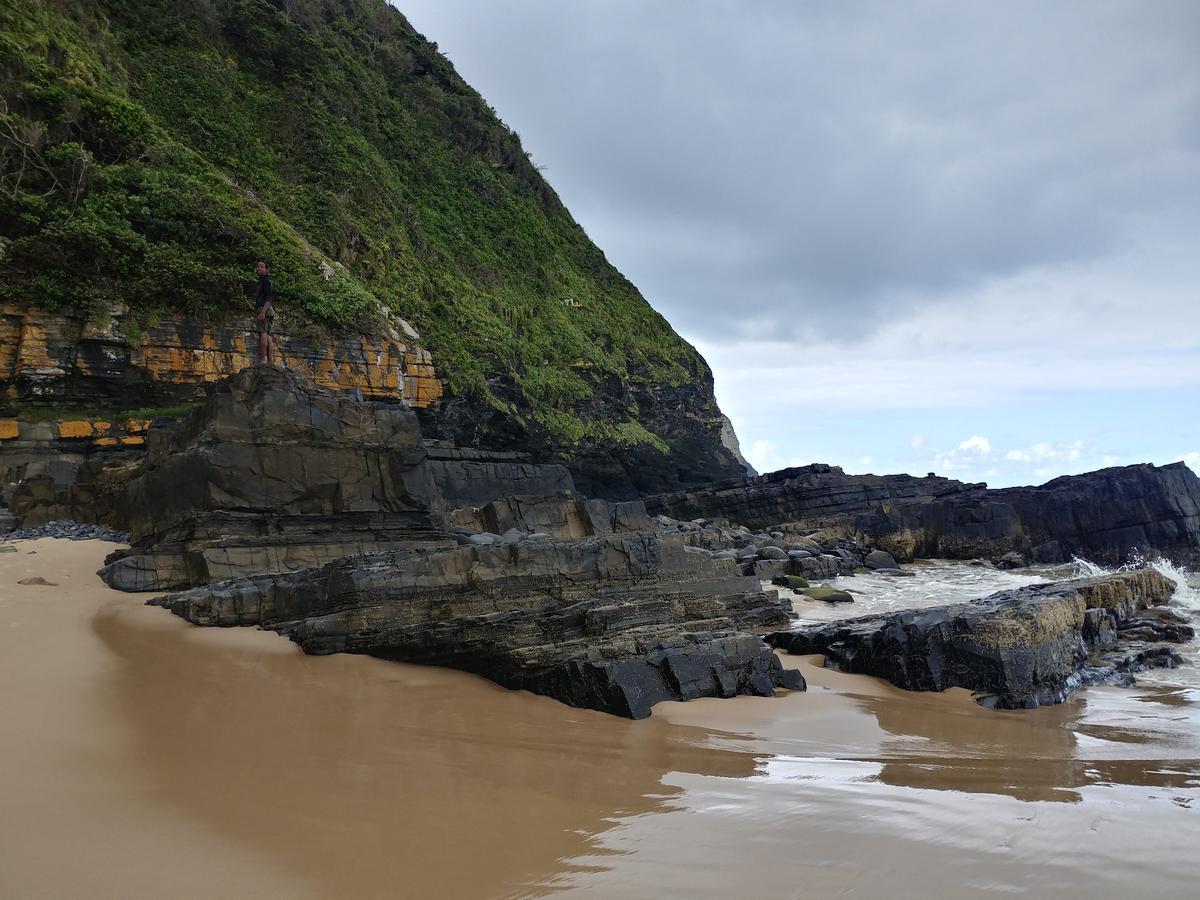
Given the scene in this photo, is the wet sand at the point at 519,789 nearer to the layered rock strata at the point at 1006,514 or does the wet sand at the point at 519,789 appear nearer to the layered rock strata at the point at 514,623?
the layered rock strata at the point at 514,623

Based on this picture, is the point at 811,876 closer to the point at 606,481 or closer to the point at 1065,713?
the point at 1065,713

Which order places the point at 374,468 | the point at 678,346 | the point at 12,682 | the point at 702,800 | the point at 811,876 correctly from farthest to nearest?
1. the point at 678,346
2. the point at 374,468
3. the point at 12,682
4. the point at 702,800
5. the point at 811,876

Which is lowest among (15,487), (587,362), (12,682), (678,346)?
(12,682)

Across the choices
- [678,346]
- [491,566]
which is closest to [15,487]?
[491,566]

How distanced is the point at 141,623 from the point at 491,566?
12.2 ft

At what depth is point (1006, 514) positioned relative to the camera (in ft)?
86.5

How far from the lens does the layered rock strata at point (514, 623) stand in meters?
6.60

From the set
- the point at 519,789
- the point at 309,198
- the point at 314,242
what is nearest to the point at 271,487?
the point at 519,789

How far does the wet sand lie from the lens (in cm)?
253

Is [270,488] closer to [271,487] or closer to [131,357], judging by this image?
[271,487]

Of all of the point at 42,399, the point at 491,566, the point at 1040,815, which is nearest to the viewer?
the point at 1040,815

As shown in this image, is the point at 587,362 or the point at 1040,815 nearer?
the point at 1040,815

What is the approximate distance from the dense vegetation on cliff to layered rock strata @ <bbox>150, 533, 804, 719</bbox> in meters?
14.3

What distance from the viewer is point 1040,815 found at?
335cm
